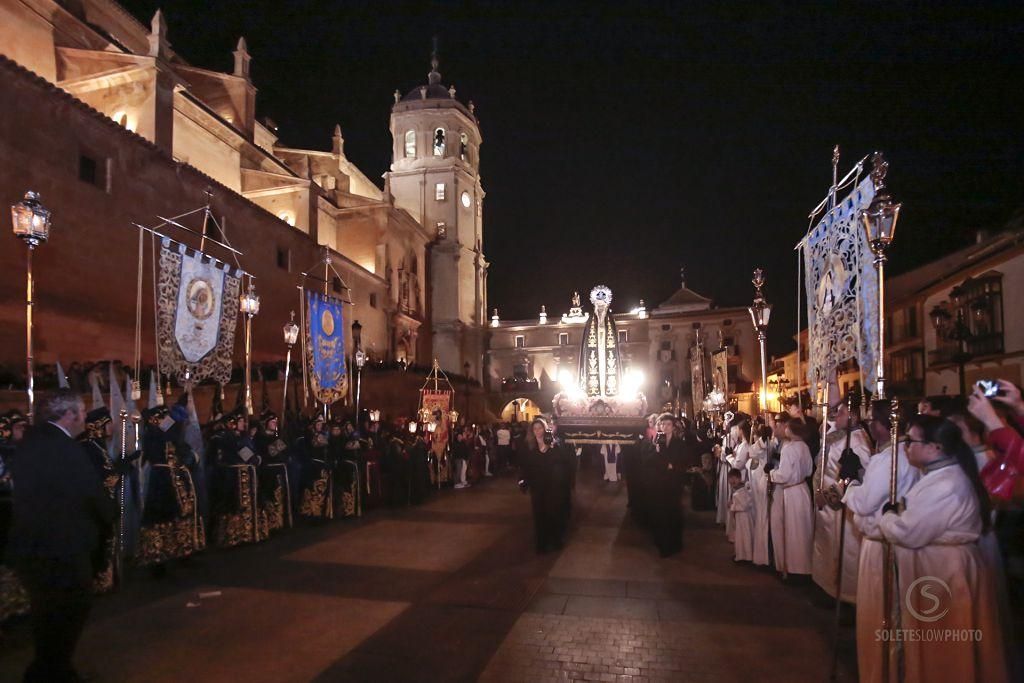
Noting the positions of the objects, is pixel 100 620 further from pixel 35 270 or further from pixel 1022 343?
pixel 1022 343

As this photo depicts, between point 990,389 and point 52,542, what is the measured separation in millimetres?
6971

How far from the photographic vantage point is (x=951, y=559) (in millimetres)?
3590

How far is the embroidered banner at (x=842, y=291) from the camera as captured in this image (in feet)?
16.8

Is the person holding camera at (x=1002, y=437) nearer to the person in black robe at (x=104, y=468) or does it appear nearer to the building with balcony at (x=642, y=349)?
the person in black robe at (x=104, y=468)

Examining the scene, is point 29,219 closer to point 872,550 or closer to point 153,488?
point 153,488

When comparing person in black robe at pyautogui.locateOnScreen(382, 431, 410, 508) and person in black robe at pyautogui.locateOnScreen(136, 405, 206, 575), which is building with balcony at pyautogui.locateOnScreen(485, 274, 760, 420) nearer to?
person in black robe at pyautogui.locateOnScreen(382, 431, 410, 508)

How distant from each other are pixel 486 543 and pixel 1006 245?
67.2 ft

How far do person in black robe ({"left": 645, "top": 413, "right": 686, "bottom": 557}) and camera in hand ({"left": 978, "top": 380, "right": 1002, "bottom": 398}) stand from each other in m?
4.45

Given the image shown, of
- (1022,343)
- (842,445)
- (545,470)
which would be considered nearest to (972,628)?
(842,445)

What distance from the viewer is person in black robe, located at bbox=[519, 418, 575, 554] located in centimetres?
893

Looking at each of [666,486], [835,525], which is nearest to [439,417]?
[666,486]

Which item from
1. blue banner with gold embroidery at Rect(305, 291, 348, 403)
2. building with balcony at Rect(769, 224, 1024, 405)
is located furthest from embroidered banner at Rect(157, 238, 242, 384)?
Result: building with balcony at Rect(769, 224, 1024, 405)

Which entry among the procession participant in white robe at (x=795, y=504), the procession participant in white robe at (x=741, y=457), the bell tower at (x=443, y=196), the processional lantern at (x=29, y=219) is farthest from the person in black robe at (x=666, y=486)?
the bell tower at (x=443, y=196)

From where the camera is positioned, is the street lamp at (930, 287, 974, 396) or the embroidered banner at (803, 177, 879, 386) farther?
the street lamp at (930, 287, 974, 396)
